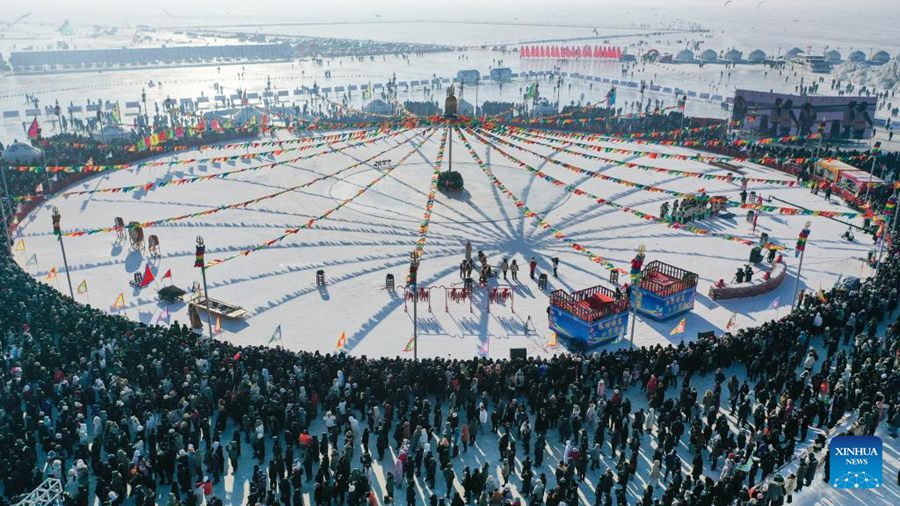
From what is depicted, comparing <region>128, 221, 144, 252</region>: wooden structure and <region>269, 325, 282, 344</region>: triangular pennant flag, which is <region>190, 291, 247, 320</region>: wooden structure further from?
<region>128, 221, 144, 252</region>: wooden structure

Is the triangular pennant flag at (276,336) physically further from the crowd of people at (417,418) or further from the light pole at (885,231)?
the light pole at (885,231)

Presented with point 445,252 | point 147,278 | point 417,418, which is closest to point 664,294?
point 445,252

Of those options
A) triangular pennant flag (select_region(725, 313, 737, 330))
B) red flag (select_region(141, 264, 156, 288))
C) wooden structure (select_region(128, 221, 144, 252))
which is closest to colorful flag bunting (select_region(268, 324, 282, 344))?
red flag (select_region(141, 264, 156, 288))

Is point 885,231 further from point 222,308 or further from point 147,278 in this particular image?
point 147,278

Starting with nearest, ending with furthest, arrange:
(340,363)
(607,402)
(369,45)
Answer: (607,402)
(340,363)
(369,45)

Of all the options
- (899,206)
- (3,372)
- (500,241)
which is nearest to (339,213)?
(500,241)

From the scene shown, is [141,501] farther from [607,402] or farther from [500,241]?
[500,241]

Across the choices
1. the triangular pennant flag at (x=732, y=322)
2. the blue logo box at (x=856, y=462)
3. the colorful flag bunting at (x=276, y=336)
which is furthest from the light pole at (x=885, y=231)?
the colorful flag bunting at (x=276, y=336)
